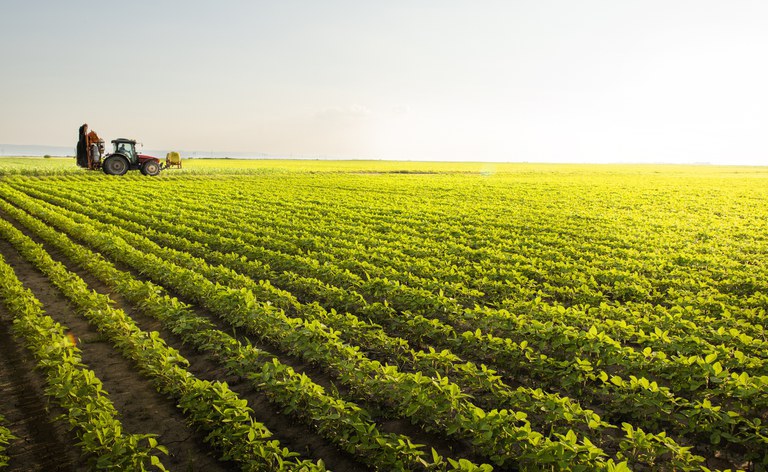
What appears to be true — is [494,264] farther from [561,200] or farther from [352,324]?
[561,200]

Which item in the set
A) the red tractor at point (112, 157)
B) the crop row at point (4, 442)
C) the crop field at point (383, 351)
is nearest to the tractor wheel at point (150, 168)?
the red tractor at point (112, 157)

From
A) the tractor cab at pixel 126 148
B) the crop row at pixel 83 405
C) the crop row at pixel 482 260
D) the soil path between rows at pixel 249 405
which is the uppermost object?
the tractor cab at pixel 126 148

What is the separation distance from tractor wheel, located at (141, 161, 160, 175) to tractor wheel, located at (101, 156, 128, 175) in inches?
66.4

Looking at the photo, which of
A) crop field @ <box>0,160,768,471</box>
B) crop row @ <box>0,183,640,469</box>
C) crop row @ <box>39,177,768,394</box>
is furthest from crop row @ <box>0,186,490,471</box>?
crop row @ <box>39,177,768,394</box>

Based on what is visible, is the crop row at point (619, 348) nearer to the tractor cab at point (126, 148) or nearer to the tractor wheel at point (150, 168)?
the tractor cab at point (126, 148)

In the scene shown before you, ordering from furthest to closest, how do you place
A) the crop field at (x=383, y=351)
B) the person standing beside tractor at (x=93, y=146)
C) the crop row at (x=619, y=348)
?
the person standing beside tractor at (x=93, y=146)
the crop row at (x=619, y=348)
the crop field at (x=383, y=351)

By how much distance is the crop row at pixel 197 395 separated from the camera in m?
4.27

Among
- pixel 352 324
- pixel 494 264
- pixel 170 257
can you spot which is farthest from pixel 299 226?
pixel 352 324

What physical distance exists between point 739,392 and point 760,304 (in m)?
5.15

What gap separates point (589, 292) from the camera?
920 cm

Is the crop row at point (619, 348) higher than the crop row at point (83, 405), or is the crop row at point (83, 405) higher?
the crop row at point (619, 348)

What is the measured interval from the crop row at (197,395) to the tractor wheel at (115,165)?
1068 inches

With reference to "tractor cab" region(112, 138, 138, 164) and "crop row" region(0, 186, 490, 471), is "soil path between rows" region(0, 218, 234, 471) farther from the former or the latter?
"tractor cab" region(112, 138, 138, 164)

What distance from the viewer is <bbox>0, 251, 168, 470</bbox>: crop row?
419 centimetres
